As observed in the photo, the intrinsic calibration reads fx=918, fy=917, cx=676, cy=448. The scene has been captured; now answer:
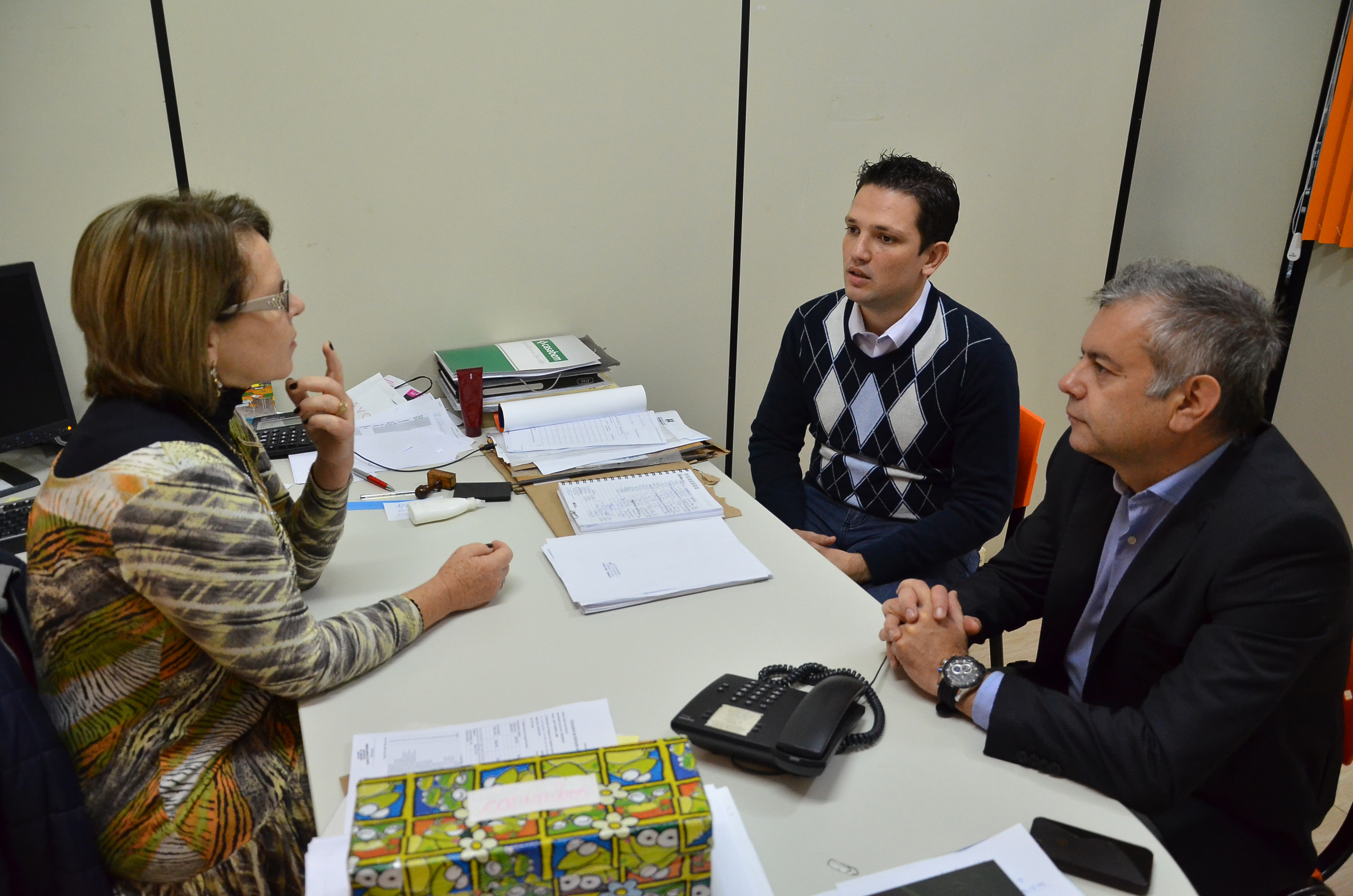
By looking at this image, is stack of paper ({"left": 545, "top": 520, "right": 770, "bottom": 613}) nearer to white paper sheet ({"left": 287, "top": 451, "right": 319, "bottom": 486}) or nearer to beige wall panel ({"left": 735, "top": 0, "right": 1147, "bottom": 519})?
white paper sheet ({"left": 287, "top": 451, "right": 319, "bottom": 486})

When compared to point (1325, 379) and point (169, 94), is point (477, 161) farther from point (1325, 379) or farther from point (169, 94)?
point (1325, 379)

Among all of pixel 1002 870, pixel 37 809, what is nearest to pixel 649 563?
pixel 1002 870

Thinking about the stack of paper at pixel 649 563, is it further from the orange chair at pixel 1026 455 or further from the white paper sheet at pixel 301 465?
the orange chair at pixel 1026 455

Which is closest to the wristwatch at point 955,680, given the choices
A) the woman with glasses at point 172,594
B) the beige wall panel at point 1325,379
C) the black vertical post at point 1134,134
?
the woman with glasses at point 172,594

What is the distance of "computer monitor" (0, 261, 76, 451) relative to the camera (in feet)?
6.18

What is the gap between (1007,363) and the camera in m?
1.97

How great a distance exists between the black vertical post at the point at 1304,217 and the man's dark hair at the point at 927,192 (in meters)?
1.45

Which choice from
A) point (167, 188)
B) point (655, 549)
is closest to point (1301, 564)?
point (655, 549)

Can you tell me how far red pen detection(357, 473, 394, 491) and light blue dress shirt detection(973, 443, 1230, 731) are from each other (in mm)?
1291

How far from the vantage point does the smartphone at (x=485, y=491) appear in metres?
1.87

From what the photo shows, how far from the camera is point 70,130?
2.08 metres

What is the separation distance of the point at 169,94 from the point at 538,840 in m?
2.08

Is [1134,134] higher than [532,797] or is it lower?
higher

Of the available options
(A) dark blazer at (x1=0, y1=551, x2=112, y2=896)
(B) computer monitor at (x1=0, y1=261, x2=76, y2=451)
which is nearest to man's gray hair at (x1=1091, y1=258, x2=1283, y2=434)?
(A) dark blazer at (x1=0, y1=551, x2=112, y2=896)
